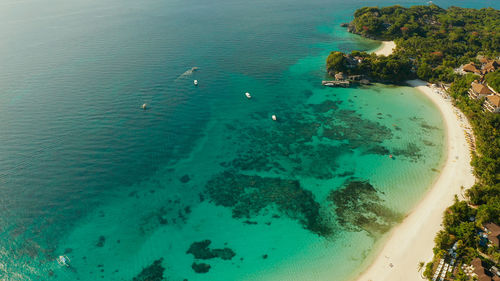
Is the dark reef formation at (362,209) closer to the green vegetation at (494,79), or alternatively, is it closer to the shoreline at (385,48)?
the green vegetation at (494,79)

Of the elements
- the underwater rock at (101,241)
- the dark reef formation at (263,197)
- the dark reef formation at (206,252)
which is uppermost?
the dark reef formation at (263,197)

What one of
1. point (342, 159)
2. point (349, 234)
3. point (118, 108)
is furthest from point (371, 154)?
point (118, 108)

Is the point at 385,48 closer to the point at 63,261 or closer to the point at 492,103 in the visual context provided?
the point at 492,103

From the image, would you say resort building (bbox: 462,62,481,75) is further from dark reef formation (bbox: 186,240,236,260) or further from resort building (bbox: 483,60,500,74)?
dark reef formation (bbox: 186,240,236,260)

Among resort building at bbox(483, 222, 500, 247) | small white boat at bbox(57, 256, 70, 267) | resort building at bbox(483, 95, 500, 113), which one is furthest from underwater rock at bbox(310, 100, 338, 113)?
small white boat at bbox(57, 256, 70, 267)

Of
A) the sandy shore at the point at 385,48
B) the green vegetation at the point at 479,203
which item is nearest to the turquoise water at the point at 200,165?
the green vegetation at the point at 479,203

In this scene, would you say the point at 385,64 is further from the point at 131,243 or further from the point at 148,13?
the point at 148,13
